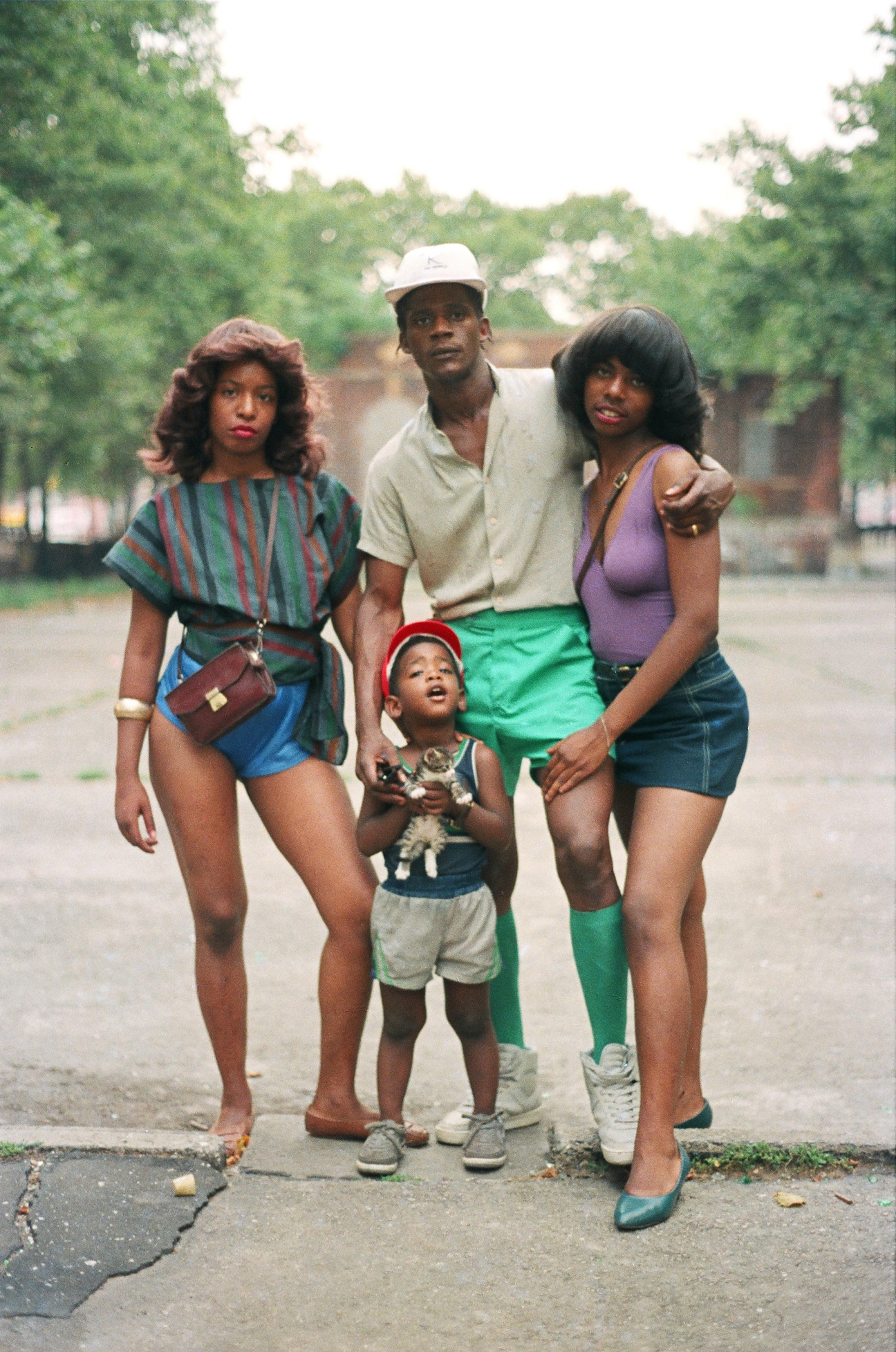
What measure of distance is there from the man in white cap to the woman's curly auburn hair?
0.71 feet

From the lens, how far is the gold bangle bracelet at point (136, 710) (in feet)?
11.6

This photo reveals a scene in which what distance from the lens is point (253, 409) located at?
11.3 feet

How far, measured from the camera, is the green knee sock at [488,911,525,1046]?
363 centimetres

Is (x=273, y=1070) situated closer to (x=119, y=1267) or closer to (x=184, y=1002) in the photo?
(x=184, y=1002)

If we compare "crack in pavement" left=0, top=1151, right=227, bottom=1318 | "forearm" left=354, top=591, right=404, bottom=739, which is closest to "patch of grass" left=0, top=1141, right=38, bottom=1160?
"crack in pavement" left=0, top=1151, right=227, bottom=1318

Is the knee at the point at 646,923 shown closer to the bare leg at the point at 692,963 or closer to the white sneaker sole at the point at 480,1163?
the bare leg at the point at 692,963

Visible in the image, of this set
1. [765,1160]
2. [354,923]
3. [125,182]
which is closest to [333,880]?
[354,923]

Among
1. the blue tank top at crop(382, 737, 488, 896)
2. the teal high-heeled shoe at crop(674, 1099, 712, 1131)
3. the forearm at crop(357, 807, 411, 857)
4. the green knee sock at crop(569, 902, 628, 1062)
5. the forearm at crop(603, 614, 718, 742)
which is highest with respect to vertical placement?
the forearm at crop(603, 614, 718, 742)

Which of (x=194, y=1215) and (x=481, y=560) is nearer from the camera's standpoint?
(x=194, y=1215)

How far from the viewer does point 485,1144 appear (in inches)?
135

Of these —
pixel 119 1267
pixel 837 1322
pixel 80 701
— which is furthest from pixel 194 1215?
pixel 80 701

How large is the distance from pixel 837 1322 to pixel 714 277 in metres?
30.0

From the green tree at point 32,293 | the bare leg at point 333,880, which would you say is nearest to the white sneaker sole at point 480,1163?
the bare leg at point 333,880

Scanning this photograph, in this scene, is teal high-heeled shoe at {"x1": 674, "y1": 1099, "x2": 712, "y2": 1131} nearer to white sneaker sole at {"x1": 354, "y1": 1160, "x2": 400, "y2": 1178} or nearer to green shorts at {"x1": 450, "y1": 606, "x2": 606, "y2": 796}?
white sneaker sole at {"x1": 354, "y1": 1160, "x2": 400, "y2": 1178}
